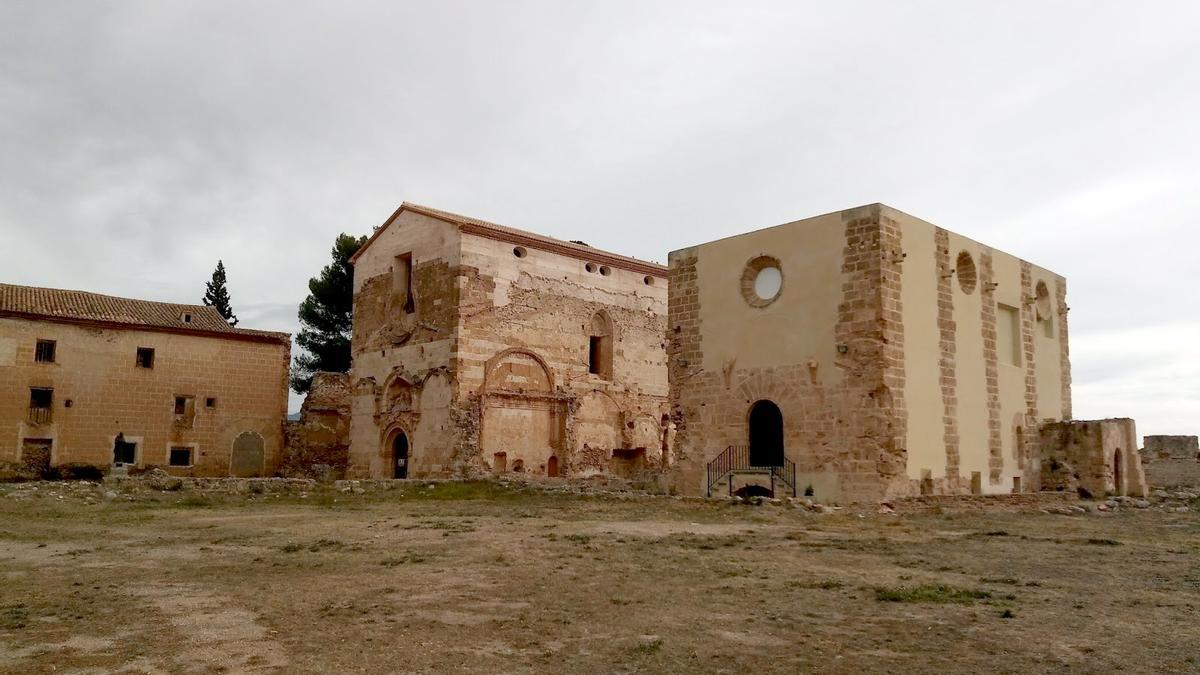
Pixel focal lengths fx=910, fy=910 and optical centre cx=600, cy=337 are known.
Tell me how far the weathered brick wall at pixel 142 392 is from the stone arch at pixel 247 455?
134 mm

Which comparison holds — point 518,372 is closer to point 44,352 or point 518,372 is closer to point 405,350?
point 405,350

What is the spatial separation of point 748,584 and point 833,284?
1035 cm

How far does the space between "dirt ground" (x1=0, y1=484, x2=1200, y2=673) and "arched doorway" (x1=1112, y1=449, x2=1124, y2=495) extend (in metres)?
7.86

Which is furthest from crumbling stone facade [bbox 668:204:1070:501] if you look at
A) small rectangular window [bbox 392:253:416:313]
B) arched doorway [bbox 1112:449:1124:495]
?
small rectangular window [bbox 392:253:416:313]

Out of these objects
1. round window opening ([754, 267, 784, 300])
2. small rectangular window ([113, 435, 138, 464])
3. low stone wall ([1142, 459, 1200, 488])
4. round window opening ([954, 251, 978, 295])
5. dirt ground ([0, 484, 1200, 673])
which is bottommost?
dirt ground ([0, 484, 1200, 673])

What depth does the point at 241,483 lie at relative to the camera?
19719 millimetres

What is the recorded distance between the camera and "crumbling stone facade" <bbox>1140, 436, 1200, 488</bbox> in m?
24.9

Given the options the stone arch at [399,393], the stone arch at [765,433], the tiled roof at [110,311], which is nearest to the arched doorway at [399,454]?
the stone arch at [399,393]

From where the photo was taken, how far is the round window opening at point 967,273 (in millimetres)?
19219

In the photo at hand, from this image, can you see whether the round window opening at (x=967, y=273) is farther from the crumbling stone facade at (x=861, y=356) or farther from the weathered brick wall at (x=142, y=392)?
the weathered brick wall at (x=142, y=392)

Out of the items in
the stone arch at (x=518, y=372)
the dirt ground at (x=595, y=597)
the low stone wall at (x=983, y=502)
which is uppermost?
the stone arch at (x=518, y=372)

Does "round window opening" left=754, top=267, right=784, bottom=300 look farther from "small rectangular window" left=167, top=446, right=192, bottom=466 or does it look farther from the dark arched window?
"small rectangular window" left=167, top=446, right=192, bottom=466

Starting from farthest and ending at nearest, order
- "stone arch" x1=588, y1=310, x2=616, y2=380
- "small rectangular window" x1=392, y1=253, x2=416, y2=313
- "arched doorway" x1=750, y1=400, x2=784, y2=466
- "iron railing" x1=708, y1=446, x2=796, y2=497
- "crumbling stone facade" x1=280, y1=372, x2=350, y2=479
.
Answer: "crumbling stone facade" x1=280, y1=372, x2=350, y2=479
"stone arch" x1=588, y1=310, x2=616, y2=380
"small rectangular window" x1=392, y1=253, x2=416, y2=313
"arched doorway" x1=750, y1=400, x2=784, y2=466
"iron railing" x1=708, y1=446, x2=796, y2=497

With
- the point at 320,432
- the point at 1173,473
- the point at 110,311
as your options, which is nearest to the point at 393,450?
the point at 320,432
